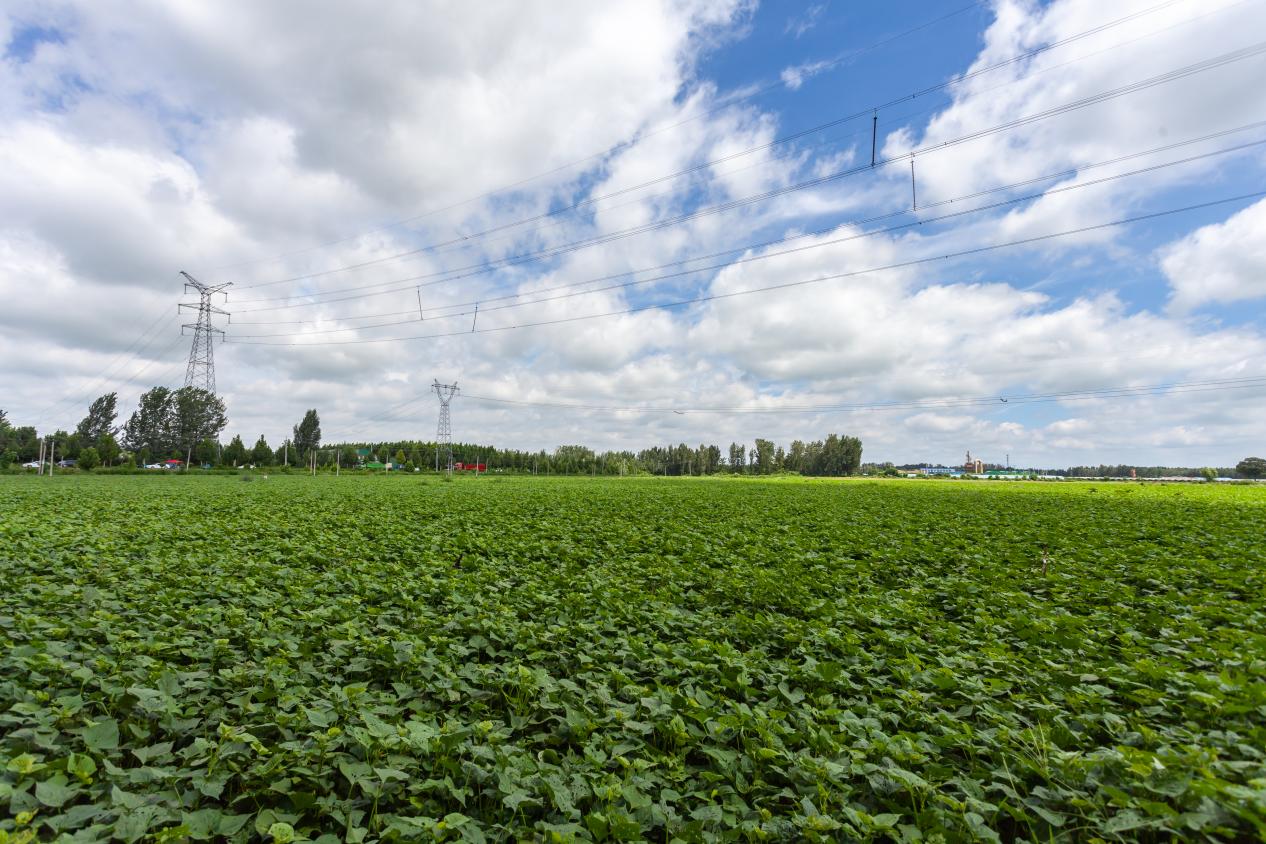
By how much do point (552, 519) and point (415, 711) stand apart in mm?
11731

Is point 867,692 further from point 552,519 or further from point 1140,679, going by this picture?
point 552,519

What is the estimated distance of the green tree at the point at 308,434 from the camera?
97.2m

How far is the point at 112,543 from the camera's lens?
383 inches

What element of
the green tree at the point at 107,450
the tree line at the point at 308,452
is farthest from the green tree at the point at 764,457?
the green tree at the point at 107,450

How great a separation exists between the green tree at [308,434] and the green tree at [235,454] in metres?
13.4

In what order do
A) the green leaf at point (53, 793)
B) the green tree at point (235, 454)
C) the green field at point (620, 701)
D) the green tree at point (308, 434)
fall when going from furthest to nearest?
1. the green tree at point (308, 434)
2. the green tree at point (235, 454)
3. the green field at point (620, 701)
4. the green leaf at point (53, 793)

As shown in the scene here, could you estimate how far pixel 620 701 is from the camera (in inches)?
166

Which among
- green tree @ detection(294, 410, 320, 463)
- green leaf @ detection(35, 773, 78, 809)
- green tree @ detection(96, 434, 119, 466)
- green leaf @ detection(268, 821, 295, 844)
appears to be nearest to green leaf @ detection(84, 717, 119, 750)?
green leaf @ detection(35, 773, 78, 809)

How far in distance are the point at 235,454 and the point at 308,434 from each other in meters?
16.2

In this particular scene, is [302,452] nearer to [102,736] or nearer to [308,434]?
[308,434]

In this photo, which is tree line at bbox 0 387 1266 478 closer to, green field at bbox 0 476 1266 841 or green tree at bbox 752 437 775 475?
green tree at bbox 752 437 775 475

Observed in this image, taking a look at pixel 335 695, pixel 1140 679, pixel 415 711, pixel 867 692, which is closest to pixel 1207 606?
pixel 1140 679

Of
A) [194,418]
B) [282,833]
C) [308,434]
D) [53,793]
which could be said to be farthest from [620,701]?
[308,434]

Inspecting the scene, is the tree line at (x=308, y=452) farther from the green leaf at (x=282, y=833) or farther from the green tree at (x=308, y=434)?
the green leaf at (x=282, y=833)
